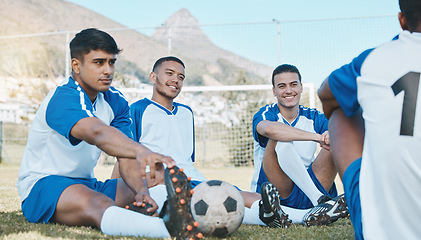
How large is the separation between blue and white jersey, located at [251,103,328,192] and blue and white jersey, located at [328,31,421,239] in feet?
7.88

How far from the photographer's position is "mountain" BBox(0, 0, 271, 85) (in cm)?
1500

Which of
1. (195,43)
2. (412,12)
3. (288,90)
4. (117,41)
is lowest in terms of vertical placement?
(288,90)

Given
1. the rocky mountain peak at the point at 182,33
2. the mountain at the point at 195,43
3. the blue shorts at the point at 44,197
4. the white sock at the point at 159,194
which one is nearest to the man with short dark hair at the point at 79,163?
the blue shorts at the point at 44,197

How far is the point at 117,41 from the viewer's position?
14.3 meters

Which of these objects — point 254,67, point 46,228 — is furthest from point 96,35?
point 254,67

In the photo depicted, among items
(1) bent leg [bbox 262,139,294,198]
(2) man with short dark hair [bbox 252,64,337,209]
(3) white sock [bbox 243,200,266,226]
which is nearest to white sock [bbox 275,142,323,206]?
(2) man with short dark hair [bbox 252,64,337,209]

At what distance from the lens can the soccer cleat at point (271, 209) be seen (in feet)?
10.3

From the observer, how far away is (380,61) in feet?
6.06

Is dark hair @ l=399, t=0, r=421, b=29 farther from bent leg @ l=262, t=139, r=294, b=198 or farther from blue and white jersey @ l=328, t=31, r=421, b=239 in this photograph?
bent leg @ l=262, t=139, r=294, b=198

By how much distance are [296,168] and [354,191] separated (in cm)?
173

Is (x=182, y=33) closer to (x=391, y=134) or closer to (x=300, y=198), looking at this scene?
(x=300, y=198)

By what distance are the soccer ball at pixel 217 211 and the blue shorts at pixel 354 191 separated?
0.86m

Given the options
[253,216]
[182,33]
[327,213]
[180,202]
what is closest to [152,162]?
[180,202]

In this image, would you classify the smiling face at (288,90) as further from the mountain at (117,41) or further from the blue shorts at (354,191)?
the mountain at (117,41)
